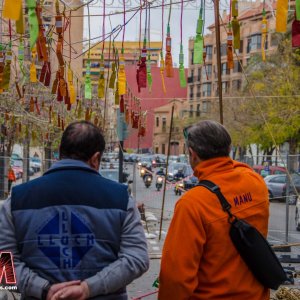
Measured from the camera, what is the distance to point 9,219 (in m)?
3.13

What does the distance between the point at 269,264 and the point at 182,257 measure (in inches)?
17.9

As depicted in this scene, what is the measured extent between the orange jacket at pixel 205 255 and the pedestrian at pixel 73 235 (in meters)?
0.16

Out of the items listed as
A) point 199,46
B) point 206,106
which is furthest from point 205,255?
point 206,106

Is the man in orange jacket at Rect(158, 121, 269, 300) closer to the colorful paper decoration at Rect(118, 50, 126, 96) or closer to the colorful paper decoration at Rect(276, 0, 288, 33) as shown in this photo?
the colorful paper decoration at Rect(276, 0, 288, 33)

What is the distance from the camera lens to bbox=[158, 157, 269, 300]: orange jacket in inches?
124

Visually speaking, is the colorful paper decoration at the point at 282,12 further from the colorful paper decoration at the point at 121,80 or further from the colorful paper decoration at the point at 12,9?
the colorful paper decoration at the point at 121,80

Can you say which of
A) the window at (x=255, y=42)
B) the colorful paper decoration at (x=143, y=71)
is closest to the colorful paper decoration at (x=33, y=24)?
the colorful paper decoration at (x=143, y=71)

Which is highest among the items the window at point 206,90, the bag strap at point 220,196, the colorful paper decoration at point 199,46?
the colorful paper decoration at point 199,46

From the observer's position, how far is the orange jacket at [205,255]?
3139mm

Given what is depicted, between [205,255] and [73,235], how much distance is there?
0.66m

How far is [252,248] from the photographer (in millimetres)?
3209

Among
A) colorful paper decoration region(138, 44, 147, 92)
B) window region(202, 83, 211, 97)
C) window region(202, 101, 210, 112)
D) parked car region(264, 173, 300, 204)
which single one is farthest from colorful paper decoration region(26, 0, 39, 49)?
window region(202, 83, 211, 97)

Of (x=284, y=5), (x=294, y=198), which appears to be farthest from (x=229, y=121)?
(x=284, y=5)

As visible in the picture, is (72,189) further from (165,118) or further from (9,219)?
(165,118)
